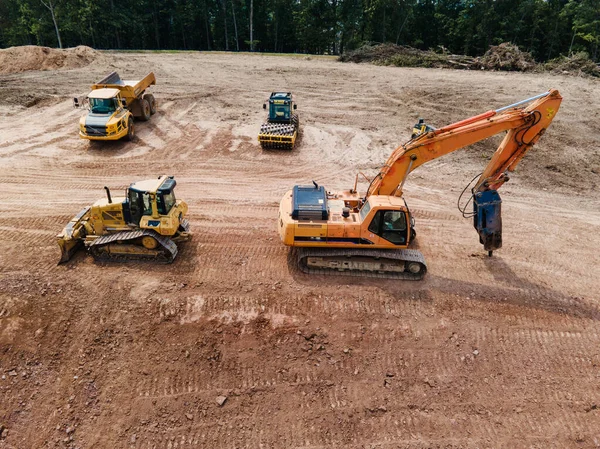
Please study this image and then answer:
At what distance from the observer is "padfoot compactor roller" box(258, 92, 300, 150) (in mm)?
18000

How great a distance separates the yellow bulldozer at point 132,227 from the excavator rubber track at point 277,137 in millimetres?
7881

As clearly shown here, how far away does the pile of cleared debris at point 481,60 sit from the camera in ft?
98.9

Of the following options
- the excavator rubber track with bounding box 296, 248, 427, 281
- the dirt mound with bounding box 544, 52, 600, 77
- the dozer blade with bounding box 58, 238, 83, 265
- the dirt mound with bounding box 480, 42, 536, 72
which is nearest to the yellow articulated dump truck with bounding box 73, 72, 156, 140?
the dozer blade with bounding box 58, 238, 83, 265

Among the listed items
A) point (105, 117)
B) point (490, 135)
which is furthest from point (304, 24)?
point (490, 135)

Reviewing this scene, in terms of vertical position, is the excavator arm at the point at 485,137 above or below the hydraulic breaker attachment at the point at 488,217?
above

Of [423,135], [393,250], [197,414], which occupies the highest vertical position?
[423,135]

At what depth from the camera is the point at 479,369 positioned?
8.20 meters

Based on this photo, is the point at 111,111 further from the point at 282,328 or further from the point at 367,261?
the point at 282,328

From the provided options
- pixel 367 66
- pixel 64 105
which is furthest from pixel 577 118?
pixel 64 105

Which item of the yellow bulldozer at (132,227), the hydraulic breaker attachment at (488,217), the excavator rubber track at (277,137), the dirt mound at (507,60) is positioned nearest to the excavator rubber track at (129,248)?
the yellow bulldozer at (132,227)

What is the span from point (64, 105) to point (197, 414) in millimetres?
21847

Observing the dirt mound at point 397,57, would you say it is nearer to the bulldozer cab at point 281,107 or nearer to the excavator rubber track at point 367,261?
the bulldozer cab at point 281,107

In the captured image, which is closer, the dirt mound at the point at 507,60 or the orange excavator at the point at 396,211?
the orange excavator at the point at 396,211

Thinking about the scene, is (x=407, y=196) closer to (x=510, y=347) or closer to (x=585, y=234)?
(x=585, y=234)
